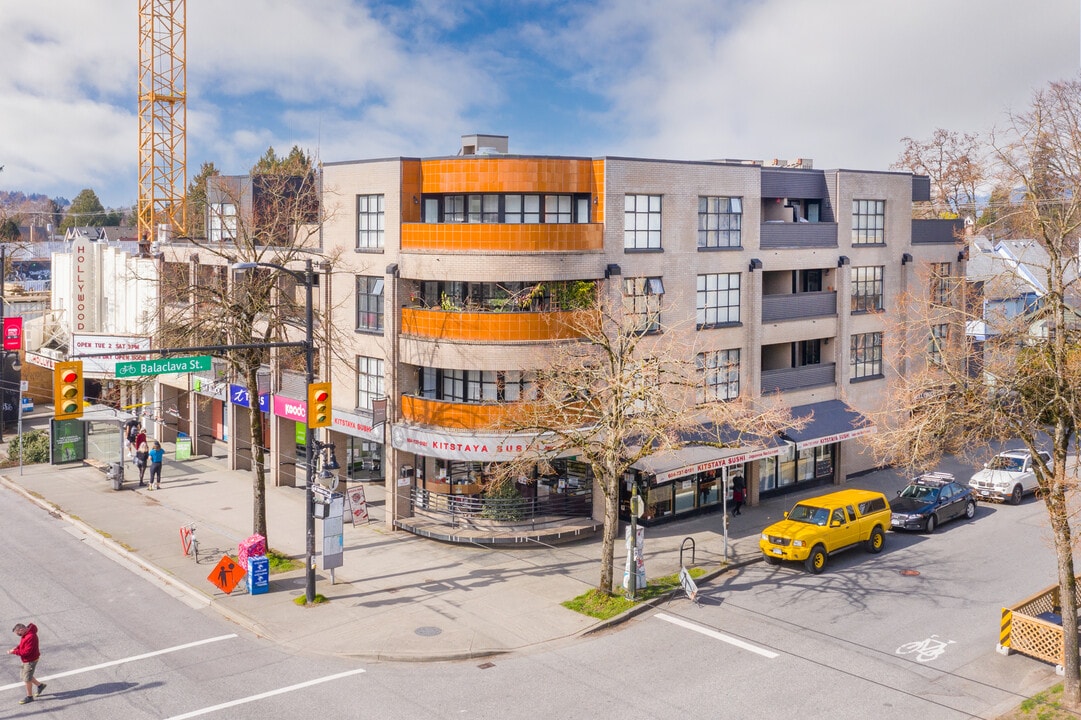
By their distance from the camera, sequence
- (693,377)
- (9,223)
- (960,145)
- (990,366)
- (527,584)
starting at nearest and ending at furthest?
1. (990,366)
2. (527,584)
3. (693,377)
4. (960,145)
5. (9,223)

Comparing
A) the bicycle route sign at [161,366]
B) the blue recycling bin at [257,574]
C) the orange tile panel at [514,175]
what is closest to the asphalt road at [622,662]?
the blue recycling bin at [257,574]

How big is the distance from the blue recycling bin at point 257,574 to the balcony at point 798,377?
19.6 metres

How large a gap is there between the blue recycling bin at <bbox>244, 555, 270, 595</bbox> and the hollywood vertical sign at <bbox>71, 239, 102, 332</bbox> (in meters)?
28.3

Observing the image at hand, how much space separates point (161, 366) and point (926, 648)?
19.8 metres

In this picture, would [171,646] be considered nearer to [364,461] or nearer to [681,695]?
[681,695]

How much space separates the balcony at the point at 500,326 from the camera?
30328mm

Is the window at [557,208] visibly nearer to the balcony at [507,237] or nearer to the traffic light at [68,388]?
the balcony at [507,237]

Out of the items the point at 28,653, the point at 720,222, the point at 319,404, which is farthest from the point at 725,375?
the point at 28,653

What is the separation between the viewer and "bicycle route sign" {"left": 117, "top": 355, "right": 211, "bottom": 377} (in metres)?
24.4

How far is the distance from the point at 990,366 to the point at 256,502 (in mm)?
19824

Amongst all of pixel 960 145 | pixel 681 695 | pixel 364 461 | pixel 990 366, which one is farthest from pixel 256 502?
pixel 960 145

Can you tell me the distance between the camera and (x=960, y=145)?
244ft

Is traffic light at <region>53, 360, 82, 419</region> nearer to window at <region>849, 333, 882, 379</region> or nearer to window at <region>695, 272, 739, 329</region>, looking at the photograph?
window at <region>695, 272, 739, 329</region>

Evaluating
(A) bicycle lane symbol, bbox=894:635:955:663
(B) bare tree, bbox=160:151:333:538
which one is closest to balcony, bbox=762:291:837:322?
(A) bicycle lane symbol, bbox=894:635:955:663
